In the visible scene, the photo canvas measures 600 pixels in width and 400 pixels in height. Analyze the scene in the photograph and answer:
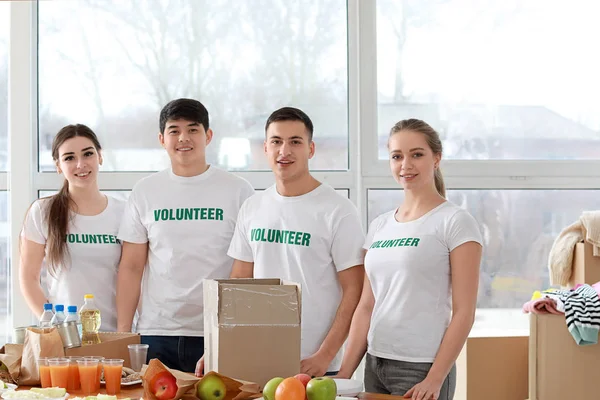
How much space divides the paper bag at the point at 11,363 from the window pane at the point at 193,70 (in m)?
1.57

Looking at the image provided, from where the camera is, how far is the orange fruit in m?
1.94

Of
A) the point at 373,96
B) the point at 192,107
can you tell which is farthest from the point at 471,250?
the point at 373,96

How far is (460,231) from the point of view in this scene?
8.09ft

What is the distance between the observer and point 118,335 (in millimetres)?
2588

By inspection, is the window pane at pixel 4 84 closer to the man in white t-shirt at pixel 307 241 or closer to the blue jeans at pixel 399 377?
the man in white t-shirt at pixel 307 241

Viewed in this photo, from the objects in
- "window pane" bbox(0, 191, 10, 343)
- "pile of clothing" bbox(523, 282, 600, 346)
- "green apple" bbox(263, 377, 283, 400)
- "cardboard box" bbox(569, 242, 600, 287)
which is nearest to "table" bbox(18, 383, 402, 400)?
"green apple" bbox(263, 377, 283, 400)

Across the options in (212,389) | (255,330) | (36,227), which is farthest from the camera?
(36,227)

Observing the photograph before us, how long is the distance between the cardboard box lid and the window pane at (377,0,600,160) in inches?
72.5

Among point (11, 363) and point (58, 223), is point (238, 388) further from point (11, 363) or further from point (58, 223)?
point (58, 223)

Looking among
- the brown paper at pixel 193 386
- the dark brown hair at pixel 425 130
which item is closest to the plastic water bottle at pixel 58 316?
the brown paper at pixel 193 386

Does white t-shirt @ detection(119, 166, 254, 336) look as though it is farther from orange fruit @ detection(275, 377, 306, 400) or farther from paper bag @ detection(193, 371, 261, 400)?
orange fruit @ detection(275, 377, 306, 400)

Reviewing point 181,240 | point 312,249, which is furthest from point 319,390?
point 181,240

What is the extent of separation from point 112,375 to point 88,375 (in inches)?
2.7

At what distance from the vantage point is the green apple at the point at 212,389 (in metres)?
2.04
